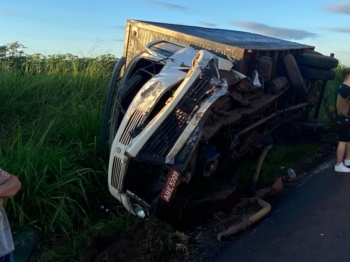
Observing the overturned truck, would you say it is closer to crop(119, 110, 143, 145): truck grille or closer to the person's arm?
crop(119, 110, 143, 145): truck grille

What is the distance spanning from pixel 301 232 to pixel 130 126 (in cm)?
187

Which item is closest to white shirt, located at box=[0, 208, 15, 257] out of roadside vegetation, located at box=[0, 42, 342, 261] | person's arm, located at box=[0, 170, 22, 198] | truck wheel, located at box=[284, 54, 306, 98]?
person's arm, located at box=[0, 170, 22, 198]

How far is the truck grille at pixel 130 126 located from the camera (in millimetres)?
4379

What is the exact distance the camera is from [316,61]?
25.0 ft

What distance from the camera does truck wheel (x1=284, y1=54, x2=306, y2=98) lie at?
23.7 feet

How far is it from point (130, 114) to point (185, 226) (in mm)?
1252

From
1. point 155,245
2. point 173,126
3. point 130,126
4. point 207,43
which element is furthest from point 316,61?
point 155,245

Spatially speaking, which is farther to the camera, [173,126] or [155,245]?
[173,126]

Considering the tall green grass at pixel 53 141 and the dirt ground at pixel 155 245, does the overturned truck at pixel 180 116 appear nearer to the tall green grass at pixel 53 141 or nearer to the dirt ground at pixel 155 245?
the dirt ground at pixel 155 245

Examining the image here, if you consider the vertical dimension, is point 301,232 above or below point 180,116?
below

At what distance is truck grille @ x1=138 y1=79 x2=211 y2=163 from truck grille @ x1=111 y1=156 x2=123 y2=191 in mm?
329

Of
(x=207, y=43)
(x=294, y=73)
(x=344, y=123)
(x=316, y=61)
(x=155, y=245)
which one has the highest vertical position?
(x=207, y=43)

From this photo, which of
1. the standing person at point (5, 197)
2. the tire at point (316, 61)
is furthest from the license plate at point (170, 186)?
the tire at point (316, 61)

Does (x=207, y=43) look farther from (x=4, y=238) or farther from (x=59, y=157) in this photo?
(x=4, y=238)
